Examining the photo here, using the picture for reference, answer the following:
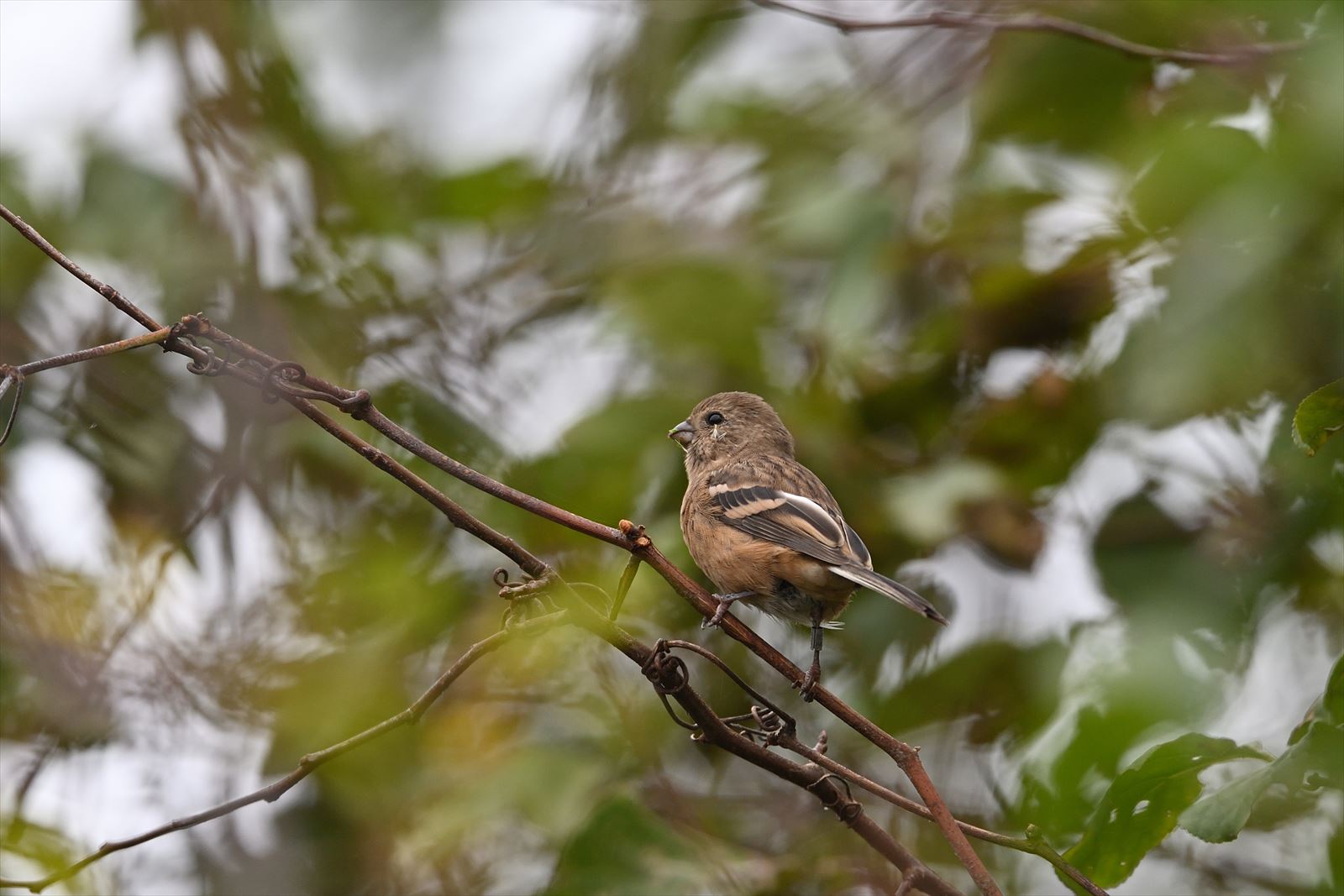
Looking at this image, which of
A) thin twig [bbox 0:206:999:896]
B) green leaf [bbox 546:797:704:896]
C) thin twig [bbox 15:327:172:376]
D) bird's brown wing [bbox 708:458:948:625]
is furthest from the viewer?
bird's brown wing [bbox 708:458:948:625]

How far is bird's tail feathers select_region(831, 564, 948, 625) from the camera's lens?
2.70 m

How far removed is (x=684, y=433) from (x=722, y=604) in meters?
1.44

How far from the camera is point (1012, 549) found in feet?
13.7

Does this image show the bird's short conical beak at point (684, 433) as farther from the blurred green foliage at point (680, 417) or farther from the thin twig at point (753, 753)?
the thin twig at point (753, 753)

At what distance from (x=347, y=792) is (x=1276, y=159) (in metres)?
3.24

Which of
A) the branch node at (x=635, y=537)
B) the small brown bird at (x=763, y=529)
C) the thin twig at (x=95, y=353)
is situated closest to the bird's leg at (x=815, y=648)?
the small brown bird at (x=763, y=529)

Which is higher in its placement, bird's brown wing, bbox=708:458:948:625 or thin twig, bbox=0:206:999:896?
bird's brown wing, bbox=708:458:948:625

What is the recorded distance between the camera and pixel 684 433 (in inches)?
166

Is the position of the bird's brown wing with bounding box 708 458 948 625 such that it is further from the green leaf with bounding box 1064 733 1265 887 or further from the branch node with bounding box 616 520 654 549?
the branch node with bounding box 616 520 654 549

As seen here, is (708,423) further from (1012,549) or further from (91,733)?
(91,733)

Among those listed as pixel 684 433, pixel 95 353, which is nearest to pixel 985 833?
pixel 95 353

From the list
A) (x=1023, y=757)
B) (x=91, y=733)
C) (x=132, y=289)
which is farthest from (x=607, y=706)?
(x=132, y=289)

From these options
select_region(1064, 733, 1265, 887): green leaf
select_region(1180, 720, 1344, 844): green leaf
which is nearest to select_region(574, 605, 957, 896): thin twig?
select_region(1064, 733, 1265, 887): green leaf

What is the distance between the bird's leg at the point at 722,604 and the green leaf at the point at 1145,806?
0.81 metres
